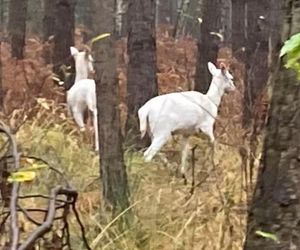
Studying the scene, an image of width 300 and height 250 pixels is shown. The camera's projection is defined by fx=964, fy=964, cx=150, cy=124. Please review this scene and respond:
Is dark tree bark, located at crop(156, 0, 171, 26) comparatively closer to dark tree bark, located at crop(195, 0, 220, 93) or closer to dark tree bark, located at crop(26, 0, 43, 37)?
dark tree bark, located at crop(26, 0, 43, 37)

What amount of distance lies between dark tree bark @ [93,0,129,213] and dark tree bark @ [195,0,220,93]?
340 inches

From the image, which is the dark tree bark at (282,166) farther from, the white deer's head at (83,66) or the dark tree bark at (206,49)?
the dark tree bark at (206,49)

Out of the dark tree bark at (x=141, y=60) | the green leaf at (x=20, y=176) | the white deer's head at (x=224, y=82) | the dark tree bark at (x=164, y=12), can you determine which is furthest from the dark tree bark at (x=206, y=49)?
the dark tree bark at (x=164, y=12)

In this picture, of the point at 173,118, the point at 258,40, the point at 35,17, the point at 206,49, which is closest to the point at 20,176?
the point at 173,118

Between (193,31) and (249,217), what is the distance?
30295 millimetres

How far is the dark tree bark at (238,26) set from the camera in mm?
17141

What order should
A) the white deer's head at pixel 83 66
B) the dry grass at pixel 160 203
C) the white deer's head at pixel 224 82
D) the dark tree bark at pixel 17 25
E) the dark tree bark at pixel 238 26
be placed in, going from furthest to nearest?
the dark tree bark at pixel 17 25 < the dark tree bark at pixel 238 26 < the white deer's head at pixel 83 66 < the white deer's head at pixel 224 82 < the dry grass at pixel 160 203

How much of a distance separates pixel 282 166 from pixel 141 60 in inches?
313

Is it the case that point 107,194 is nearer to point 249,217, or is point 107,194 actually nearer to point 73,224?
point 73,224

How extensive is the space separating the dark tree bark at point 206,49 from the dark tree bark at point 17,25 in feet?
13.0

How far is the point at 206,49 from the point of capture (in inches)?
710

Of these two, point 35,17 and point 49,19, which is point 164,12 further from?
Result: point 49,19

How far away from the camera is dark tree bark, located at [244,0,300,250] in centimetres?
488

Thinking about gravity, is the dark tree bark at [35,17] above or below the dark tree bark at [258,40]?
below
